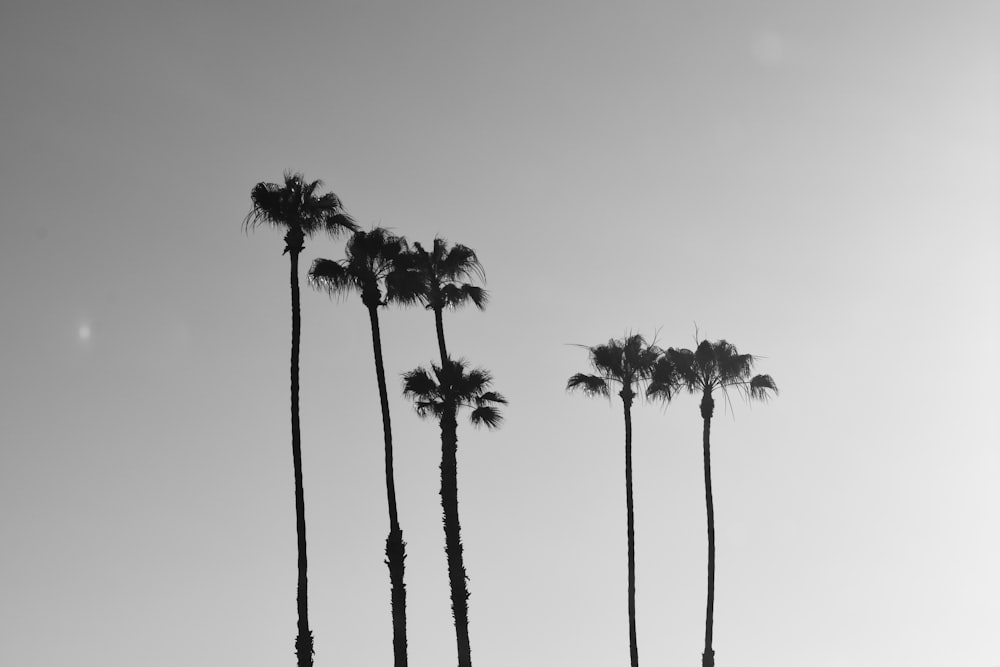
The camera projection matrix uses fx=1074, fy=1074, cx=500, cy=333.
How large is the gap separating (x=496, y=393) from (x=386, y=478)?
20.1 ft

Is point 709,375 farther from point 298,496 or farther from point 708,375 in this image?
point 298,496

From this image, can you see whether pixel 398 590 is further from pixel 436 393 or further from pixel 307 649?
pixel 436 393

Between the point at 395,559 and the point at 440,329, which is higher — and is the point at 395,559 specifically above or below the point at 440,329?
below

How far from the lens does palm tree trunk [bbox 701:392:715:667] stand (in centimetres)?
4638

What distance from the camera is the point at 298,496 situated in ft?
131

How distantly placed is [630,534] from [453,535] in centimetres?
934

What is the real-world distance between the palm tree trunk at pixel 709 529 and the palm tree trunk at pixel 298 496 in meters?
17.8

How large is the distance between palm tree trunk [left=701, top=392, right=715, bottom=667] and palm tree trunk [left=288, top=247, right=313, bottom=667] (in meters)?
17.8

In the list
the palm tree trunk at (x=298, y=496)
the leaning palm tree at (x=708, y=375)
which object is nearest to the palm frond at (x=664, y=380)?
the leaning palm tree at (x=708, y=375)

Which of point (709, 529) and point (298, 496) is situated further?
point (709, 529)

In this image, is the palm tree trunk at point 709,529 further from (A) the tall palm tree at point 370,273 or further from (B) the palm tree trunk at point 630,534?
(A) the tall palm tree at point 370,273

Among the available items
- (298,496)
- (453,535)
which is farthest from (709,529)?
(298,496)

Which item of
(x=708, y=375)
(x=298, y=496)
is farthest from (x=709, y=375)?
(x=298, y=496)

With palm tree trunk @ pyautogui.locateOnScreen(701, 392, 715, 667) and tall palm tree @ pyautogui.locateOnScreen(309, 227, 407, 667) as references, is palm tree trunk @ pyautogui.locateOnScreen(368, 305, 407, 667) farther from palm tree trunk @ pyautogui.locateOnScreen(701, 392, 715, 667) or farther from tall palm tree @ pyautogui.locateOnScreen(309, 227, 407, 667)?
palm tree trunk @ pyautogui.locateOnScreen(701, 392, 715, 667)
